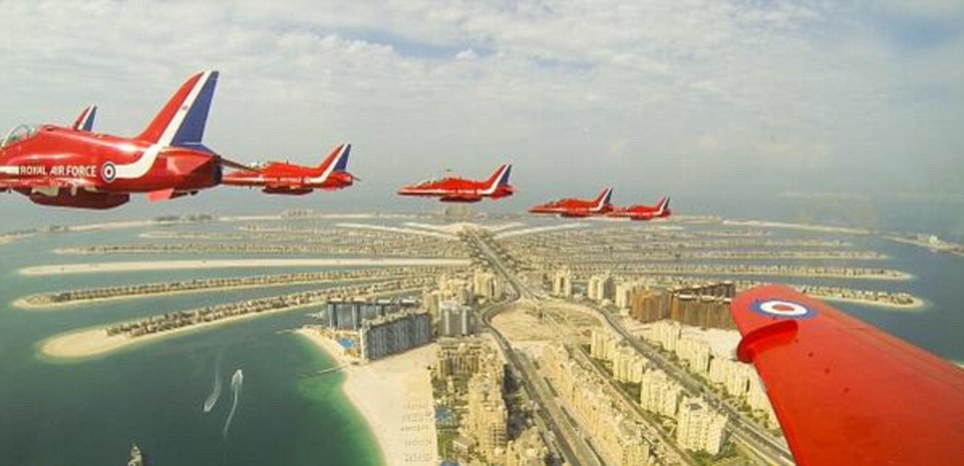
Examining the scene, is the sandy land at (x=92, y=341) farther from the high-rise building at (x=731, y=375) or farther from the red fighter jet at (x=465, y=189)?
the high-rise building at (x=731, y=375)

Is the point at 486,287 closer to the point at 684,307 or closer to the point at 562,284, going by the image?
the point at 562,284

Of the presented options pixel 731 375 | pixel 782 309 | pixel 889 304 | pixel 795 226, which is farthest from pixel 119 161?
pixel 795 226

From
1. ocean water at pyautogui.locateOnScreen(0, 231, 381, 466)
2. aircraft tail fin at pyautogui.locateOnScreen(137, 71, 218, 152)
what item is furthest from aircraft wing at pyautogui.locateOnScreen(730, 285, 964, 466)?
ocean water at pyautogui.locateOnScreen(0, 231, 381, 466)

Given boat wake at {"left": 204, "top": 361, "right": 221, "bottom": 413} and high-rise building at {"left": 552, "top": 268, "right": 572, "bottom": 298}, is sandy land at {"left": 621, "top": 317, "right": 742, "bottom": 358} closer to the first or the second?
high-rise building at {"left": 552, "top": 268, "right": 572, "bottom": 298}

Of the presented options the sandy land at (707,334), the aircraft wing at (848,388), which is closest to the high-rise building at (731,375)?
the sandy land at (707,334)

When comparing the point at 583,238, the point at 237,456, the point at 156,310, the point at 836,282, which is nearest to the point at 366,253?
the point at 156,310
